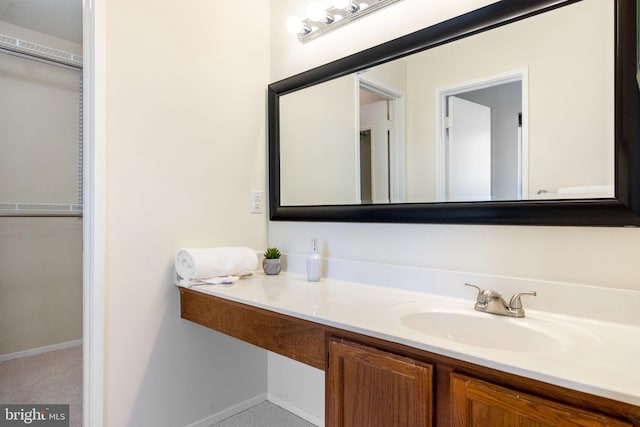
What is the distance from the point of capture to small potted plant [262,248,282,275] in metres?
1.85

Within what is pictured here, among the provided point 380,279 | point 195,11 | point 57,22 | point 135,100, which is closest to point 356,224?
point 380,279

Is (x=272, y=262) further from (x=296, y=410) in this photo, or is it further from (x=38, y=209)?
(x=38, y=209)

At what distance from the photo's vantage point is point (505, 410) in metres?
0.75

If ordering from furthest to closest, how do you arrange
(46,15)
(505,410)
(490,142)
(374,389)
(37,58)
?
1. (37,58)
2. (46,15)
3. (490,142)
4. (374,389)
5. (505,410)

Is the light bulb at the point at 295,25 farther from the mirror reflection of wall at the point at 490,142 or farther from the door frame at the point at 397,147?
the mirror reflection of wall at the point at 490,142

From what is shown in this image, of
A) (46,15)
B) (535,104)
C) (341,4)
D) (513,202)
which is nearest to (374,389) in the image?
(513,202)

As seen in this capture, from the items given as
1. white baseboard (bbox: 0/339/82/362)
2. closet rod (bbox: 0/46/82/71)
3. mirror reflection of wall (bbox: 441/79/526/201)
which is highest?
closet rod (bbox: 0/46/82/71)

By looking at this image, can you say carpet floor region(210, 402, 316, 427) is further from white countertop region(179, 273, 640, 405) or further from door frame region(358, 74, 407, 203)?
door frame region(358, 74, 407, 203)

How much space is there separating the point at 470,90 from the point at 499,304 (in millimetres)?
747

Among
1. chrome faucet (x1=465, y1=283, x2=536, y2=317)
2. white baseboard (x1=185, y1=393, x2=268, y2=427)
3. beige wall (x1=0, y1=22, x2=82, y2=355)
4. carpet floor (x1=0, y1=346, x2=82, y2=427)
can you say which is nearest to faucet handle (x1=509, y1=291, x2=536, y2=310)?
chrome faucet (x1=465, y1=283, x2=536, y2=317)

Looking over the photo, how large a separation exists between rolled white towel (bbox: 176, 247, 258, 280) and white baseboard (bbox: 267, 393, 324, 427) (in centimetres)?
80

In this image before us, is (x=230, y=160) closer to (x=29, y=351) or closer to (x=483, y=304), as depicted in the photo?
(x=483, y=304)

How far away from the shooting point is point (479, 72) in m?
1.30

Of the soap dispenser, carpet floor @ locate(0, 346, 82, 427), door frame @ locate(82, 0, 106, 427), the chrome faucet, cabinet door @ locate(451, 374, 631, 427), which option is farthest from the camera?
carpet floor @ locate(0, 346, 82, 427)
